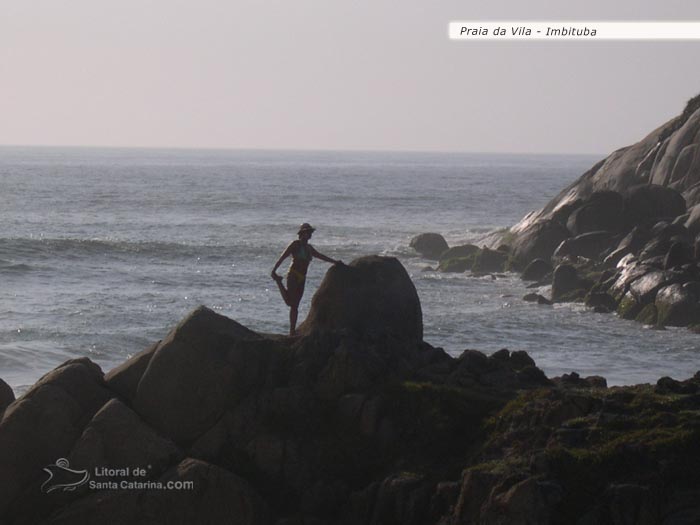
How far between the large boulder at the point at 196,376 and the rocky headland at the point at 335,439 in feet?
0.07

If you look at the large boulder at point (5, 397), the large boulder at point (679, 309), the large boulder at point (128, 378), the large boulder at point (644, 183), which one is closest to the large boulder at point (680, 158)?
the large boulder at point (644, 183)

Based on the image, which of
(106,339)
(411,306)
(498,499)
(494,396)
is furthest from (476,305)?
(498,499)

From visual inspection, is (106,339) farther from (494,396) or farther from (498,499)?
(498,499)

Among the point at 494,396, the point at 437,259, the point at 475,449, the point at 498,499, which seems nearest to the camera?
the point at 498,499

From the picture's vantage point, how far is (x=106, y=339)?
31.2 m

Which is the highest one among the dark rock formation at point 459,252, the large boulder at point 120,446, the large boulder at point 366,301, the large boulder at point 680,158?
the large boulder at point 680,158

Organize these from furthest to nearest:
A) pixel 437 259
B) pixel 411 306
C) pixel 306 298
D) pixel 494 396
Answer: pixel 437 259 → pixel 306 298 → pixel 411 306 → pixel 494 396

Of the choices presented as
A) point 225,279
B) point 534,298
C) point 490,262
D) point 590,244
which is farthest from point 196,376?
point 490,262

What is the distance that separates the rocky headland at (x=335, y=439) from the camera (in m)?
13.5

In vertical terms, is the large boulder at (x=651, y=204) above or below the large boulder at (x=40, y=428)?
above

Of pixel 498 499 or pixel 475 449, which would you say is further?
pixel 475 449

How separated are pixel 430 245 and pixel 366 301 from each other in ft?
122

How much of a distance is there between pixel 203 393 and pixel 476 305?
78.1 ft

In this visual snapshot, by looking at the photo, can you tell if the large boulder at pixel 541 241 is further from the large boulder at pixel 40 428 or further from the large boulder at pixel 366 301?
the large boulder at pixel 40 428
